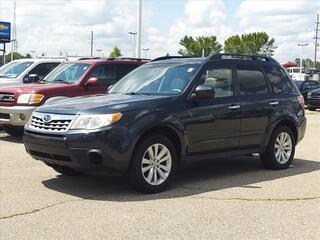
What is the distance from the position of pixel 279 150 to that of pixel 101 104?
3406 mm

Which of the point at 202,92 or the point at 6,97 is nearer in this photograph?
the point at 202,92

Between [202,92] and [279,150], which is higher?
[202,92]

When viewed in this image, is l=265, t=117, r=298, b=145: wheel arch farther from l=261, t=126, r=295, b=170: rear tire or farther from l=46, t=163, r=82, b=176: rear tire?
l=46, t=163, r=82, b=176: rear tire

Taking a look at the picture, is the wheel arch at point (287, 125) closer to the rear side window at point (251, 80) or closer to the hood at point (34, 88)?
the rear side window at point (251, 80)

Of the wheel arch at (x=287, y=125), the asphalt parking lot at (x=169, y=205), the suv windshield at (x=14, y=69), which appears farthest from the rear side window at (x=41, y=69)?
the wheel arch at (x=287, y=125)

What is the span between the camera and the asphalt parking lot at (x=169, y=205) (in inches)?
210

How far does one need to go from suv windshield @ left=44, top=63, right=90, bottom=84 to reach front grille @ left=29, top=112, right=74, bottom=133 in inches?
207

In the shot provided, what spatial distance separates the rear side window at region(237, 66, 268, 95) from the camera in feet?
27.3

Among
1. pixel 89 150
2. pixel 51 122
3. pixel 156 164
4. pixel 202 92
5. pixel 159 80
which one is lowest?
pixel 156 164

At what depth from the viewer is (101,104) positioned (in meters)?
6.83

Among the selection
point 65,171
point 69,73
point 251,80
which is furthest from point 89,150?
point 69,73

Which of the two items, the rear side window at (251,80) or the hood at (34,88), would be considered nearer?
the rear side window at (251,80)

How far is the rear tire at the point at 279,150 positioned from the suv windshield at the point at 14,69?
8.18 meters

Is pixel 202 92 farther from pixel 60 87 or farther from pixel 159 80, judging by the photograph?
pixel 60 87
